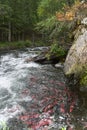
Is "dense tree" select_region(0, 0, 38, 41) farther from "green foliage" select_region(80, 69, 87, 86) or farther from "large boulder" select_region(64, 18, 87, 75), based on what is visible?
"green foliage" select_region(80, 69, 87, 86)

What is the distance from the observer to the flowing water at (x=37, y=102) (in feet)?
23.0

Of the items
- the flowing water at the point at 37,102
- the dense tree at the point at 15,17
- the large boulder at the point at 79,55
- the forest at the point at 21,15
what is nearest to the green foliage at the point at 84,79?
the large boulder at the point at 79,55

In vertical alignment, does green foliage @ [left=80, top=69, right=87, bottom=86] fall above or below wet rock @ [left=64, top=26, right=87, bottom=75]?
below

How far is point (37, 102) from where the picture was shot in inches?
343

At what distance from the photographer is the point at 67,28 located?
49.2 feet

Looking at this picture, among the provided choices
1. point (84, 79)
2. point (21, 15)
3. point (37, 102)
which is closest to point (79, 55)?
point (84, 79)

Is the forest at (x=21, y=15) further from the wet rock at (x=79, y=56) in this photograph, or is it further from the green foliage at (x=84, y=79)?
the green foliage at (x=84, y=79)

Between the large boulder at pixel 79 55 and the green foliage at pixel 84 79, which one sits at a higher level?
the large boulder at pixel 79 55

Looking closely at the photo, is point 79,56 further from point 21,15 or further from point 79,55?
point 21,15

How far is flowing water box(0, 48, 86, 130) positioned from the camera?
7016 millimetres

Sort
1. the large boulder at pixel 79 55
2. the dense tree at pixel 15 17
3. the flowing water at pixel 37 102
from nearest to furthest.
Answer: the flowing water at pixel 37 102 < the large boulder at pixel 79 55 < the dense tree at pixel 15 17

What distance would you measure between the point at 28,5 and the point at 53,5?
26.7ft

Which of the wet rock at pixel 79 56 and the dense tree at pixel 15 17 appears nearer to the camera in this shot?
the wet rock at pixel 79 56

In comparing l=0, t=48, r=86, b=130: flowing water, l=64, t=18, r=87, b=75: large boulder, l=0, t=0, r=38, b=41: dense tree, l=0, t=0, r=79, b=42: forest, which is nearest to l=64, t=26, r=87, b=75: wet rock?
l=64, t=18, r=87, b=75: large boulder
